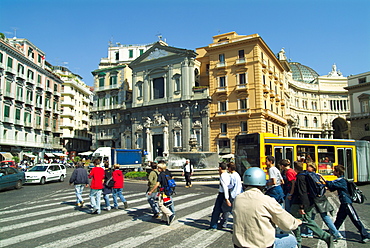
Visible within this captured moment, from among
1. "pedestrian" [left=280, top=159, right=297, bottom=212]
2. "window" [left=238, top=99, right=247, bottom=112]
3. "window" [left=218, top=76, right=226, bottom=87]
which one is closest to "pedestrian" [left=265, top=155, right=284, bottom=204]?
"pedestrian" [left=280, top=159, right=297, bottom=212]

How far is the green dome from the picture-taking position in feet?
240

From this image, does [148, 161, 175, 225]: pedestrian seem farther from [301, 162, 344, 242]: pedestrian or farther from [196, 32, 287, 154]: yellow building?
[196, 32, 287, 154]: yellow building

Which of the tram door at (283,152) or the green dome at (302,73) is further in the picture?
the green dome at (302,73)

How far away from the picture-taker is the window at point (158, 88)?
4343cm

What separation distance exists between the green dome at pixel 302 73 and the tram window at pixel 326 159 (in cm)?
6030

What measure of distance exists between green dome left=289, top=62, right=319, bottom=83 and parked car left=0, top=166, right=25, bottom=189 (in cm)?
6793

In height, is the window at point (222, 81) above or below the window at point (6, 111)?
above

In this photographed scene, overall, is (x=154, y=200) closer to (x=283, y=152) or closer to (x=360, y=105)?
(x=283, y=152)

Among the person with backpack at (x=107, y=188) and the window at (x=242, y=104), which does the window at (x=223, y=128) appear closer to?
the window at (x=242, y=104)

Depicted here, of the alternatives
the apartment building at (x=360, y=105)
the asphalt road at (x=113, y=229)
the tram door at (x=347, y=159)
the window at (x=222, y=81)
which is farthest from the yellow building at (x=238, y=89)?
the asphalt road at (x=113, y=229)

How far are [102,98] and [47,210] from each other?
42.3 meters

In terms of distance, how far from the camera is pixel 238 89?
3756cm

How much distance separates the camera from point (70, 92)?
2347 inches

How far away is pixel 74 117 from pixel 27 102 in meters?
18.2
